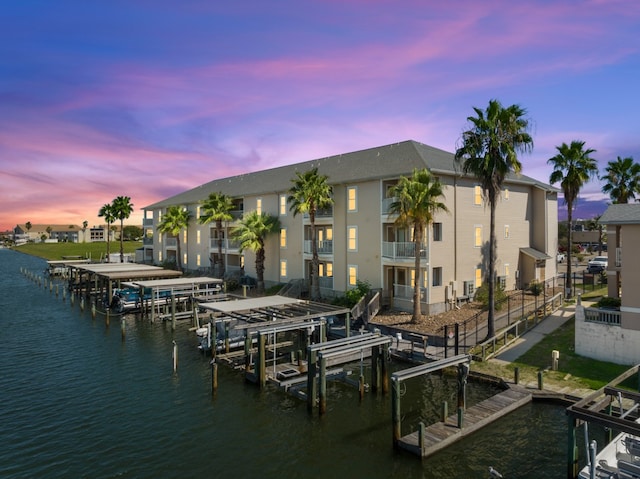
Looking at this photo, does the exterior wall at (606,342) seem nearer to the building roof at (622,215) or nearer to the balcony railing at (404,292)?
the building roof at (622,215)

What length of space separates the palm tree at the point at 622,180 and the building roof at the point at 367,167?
19.9 feet

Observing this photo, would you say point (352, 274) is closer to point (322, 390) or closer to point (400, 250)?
point (400, 250)

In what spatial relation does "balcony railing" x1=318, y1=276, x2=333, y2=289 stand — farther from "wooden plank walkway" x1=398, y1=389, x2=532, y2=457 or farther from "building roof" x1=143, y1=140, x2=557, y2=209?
"wooden plank walkway" x1=398, y1=389, x2=532, y2=457

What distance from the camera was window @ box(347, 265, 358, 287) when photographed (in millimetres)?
39125

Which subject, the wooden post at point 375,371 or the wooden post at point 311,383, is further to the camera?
the wooden post at point 375,371

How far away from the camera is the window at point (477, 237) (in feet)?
124

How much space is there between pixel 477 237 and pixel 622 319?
1581 centimetres

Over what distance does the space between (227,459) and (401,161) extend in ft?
92.7

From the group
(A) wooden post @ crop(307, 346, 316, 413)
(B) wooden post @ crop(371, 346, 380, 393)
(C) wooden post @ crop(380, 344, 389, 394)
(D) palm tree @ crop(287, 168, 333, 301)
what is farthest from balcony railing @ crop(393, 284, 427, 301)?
(A) wooden post @ crop(307, 346, 316, 413)

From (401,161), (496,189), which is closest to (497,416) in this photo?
(496,189)

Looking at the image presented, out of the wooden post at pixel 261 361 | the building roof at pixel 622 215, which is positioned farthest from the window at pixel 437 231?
the wooden post at pixel 261 361

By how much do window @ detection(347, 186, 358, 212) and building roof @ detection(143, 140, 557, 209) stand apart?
773 mm

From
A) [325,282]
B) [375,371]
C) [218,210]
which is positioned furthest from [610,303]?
[218,210]

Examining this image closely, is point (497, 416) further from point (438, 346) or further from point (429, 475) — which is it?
point (438, 346)
